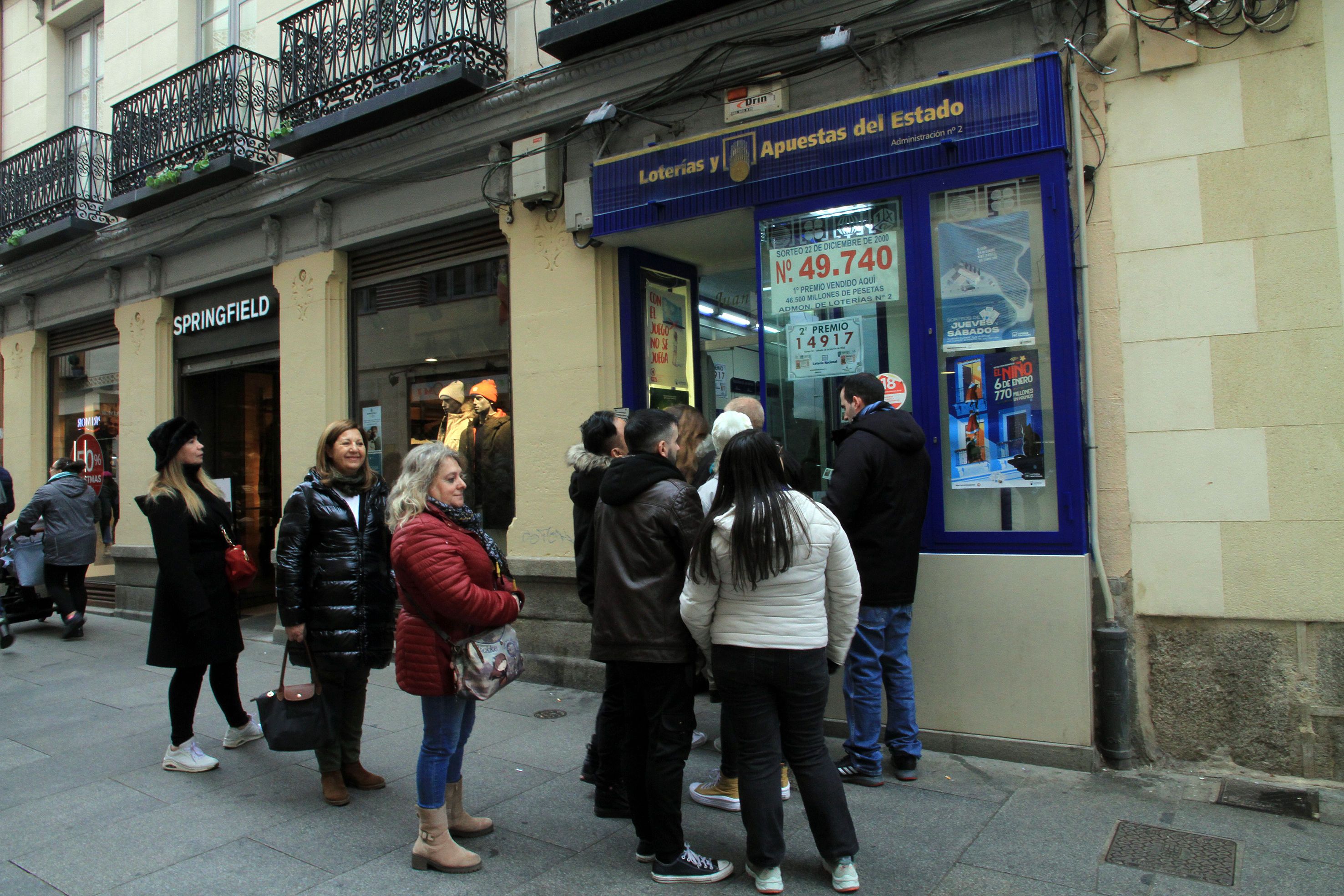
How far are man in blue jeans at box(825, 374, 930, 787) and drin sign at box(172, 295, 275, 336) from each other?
23.1 feet

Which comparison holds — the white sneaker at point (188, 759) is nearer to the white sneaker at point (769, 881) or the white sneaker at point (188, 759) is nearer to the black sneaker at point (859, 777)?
the white sneaker at point (769, 881)

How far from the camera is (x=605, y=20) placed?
6.23 m

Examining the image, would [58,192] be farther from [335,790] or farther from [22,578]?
[335,790]

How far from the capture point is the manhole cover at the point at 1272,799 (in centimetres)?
→ 410

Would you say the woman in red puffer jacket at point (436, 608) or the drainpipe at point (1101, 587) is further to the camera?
the drainpipe at point (1101, 587)

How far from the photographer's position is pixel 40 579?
30.1 feet

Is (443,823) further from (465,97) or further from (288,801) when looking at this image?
(465,97)

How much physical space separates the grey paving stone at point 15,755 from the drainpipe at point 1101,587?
601cm

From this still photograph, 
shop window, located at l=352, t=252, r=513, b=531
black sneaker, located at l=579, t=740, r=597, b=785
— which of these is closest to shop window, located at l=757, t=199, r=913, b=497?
black sneaker, located at l=579, t=740, r=597, b=785

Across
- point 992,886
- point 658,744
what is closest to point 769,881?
point 658,744

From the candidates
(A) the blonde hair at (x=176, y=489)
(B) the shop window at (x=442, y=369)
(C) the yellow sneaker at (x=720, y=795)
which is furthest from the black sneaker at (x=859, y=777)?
(B) the shop window at (x=442, y=369)

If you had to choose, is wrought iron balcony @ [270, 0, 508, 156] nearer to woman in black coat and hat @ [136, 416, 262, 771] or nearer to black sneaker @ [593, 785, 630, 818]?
woman in black coat and hat @ [136, 416, 262, 771]

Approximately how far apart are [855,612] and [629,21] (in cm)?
468

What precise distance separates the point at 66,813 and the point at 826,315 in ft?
16.1
